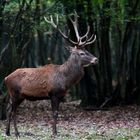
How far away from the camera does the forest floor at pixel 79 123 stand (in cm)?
1193

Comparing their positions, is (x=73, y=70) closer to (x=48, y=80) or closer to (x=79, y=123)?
(x=48, y=80)

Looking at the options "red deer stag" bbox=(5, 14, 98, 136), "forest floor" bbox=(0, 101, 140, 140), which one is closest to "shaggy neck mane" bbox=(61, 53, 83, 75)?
"red deer stag" bbox=(5, 14, 98, 136)

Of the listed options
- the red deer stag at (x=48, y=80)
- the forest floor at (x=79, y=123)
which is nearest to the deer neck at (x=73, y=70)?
the red deer stag at (x=48, y=80)

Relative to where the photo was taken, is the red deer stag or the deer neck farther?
the deer neck

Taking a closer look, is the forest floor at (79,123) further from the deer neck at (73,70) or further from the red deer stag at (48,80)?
the deer neck at (73,70)

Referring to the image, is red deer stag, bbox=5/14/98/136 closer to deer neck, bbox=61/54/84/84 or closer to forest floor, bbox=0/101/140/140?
deer neck, bbox=61/54/84/84

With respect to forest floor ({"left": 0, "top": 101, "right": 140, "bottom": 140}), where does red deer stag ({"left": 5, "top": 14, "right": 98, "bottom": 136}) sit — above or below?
above

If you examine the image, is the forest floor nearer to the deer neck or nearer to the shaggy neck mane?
the deer neck

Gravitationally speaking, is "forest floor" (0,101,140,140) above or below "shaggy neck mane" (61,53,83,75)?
below

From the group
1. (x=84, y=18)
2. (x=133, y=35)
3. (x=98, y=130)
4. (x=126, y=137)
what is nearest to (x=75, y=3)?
(x=84, y=18)

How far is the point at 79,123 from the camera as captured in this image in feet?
48.0

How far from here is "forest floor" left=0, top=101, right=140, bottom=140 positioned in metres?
11.9

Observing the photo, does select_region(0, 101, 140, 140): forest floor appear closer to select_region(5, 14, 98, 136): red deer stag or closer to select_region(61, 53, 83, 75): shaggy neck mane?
select_region(5, 14, 98, 136): red deer stag

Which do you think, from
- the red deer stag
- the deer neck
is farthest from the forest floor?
the deer neck
